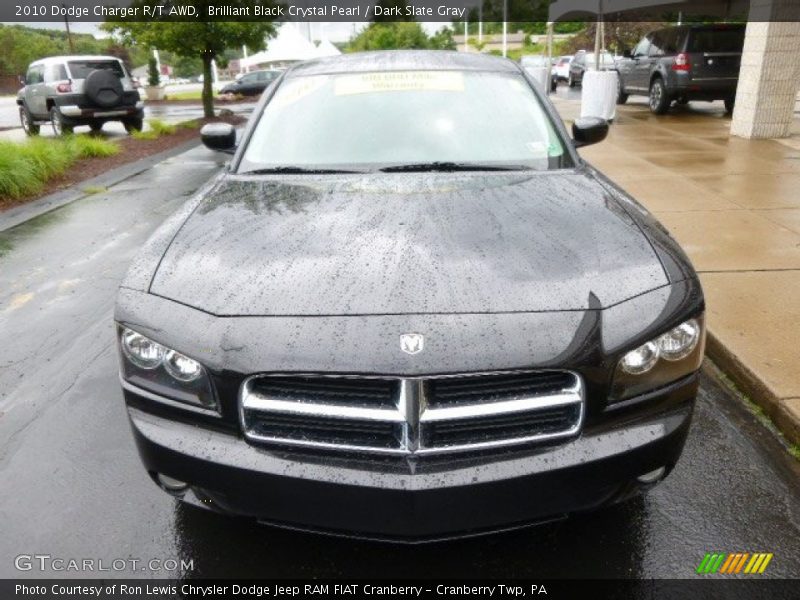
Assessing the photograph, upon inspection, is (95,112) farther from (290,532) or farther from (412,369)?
(412,369)

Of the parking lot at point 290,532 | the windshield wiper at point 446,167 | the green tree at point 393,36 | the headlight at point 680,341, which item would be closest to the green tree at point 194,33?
the parking lot at point 290,532

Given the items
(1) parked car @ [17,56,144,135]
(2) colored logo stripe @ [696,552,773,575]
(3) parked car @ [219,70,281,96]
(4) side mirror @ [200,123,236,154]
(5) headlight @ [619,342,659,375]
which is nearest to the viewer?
→ (5) headlight @ [619,342,659,375]

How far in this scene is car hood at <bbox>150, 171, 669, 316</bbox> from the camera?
2049 millimetres

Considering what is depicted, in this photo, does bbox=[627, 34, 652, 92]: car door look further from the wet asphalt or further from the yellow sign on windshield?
the wet asphalt

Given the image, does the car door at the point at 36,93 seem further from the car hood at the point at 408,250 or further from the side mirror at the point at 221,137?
the car hood at the point at 408,250

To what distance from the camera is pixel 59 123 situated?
1630cm

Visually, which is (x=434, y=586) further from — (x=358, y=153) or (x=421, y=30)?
(x=421, y=30)

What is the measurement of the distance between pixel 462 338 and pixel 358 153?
5.27ft

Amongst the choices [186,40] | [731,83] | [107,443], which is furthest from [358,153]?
[186,40]

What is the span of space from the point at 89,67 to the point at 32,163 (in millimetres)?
8773

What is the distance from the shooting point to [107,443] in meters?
3.17

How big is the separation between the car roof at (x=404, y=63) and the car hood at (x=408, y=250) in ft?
3.72

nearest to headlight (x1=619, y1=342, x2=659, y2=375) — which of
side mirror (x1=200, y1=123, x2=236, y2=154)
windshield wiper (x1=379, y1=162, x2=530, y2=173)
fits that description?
windshield wiper (x1=379, y1=162, x2=530, y2=173)

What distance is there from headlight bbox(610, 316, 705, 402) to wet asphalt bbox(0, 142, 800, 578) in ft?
2.05
